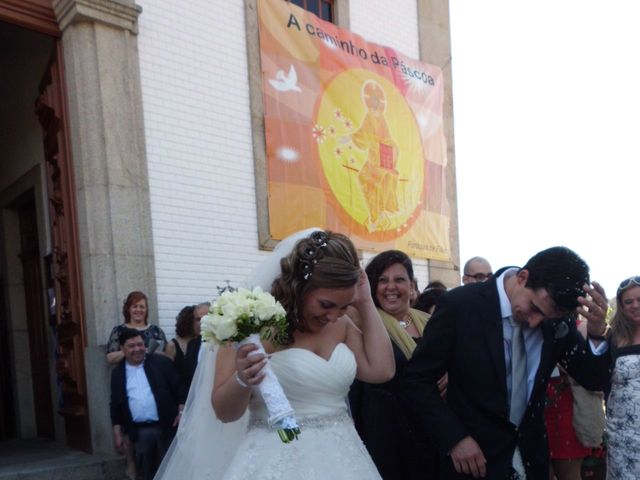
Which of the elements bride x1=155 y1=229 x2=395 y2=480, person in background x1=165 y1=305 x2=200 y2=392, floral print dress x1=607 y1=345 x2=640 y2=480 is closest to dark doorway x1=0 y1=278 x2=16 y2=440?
person in background x1=165 y1=305 x2=200 y2=392

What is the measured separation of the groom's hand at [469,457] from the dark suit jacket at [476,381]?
3 cm

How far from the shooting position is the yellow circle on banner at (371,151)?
9172 millimetres

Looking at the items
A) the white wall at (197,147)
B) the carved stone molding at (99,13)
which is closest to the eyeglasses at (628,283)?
the white wall at (197,147)

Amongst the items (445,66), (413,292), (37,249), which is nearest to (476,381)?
(413,292)

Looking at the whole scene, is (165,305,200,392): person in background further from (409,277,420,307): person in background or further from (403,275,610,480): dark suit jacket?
(403,275,610,480): dark suit jacket

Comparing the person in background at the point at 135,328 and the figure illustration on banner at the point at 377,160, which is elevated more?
the figure illustration on banner at the point at 377,160

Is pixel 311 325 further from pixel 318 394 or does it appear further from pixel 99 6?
pixel 99 6

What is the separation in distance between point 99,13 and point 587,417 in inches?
230

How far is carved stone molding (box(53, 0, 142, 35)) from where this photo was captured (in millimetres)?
6633

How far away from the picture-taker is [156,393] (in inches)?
227

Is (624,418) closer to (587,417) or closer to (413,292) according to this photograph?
(587,417)

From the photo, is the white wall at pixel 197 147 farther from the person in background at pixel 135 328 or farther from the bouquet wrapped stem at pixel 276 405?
the bouquet wrapped stem at pixel 276 405

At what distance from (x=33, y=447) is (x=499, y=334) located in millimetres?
6725

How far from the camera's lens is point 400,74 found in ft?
34.3
